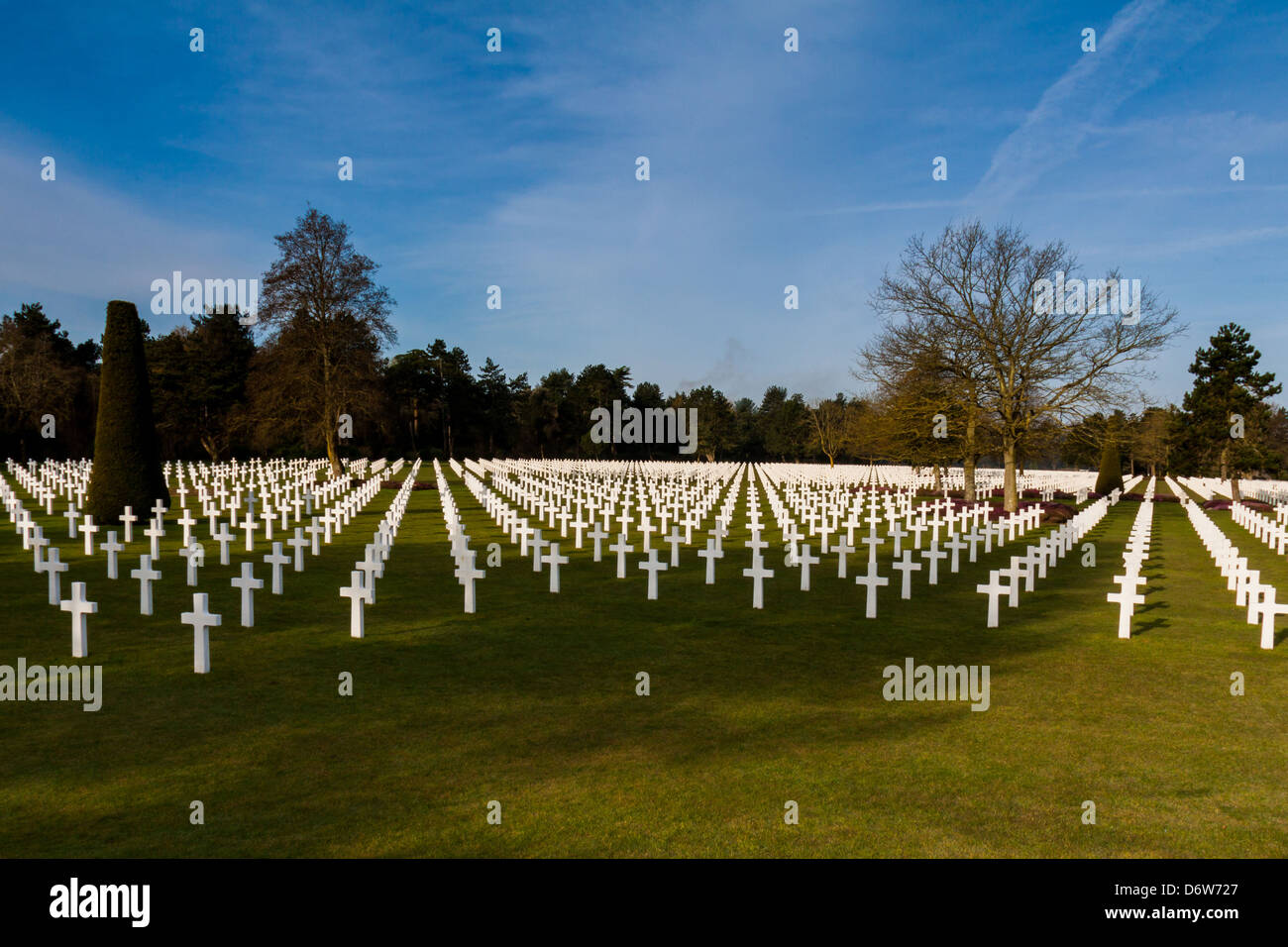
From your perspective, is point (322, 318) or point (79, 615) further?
point (322, 318)

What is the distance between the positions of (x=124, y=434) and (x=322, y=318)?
20143mm

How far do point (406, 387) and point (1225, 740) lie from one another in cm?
7898

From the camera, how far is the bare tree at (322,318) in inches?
1578

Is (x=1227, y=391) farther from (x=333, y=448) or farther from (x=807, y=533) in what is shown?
(x=333, y=448)

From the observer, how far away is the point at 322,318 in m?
40.6

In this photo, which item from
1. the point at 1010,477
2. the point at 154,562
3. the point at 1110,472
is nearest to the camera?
the point at 154,562

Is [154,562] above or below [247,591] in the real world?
below

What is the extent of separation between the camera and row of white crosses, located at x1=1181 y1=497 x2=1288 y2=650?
930 cm

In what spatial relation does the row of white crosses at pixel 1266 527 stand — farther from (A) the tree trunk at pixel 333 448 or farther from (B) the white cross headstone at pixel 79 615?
(A) the tree trunk at pixel 333 448

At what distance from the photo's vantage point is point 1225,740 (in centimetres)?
627

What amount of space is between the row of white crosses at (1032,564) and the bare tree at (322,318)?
32.0m

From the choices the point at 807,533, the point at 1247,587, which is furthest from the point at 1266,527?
the point at 1247,587

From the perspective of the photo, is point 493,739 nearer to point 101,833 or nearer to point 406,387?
point 101,833

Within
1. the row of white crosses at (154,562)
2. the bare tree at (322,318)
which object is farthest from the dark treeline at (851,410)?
the row of white crosses at (154,562)
